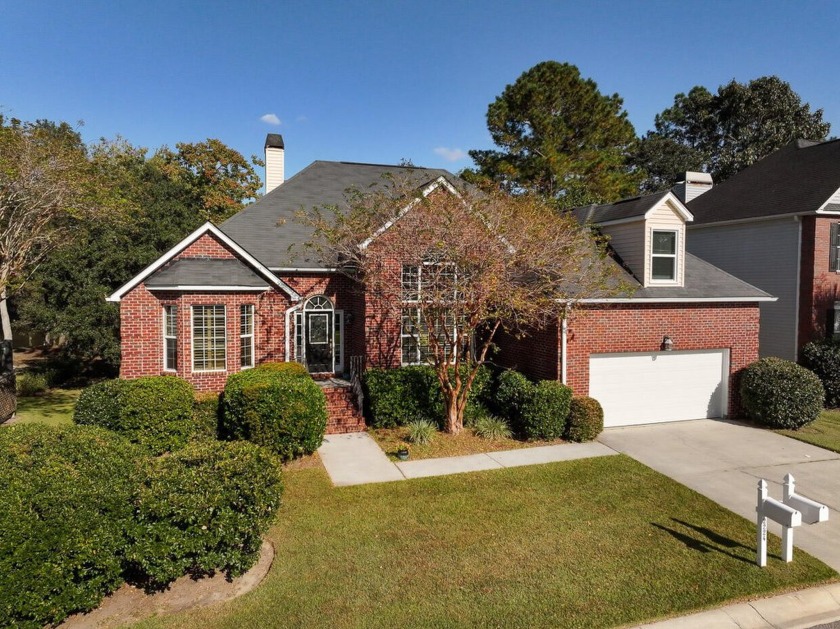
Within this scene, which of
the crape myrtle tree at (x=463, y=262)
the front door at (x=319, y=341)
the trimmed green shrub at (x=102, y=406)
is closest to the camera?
the trimmed green shrub at (x=102, y=406)

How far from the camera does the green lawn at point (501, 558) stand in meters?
6.16

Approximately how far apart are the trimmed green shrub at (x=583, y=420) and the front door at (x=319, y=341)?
295 inches

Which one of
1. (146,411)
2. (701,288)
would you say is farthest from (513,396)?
(146,411)

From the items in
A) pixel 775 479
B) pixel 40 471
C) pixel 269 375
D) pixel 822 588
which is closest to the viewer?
pixel 40 471

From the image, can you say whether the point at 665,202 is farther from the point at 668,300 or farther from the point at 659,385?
the point at 659,385

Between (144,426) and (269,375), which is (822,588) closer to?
(269,375)

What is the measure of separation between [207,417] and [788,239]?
18650 mm

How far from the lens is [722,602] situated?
21.0 feet

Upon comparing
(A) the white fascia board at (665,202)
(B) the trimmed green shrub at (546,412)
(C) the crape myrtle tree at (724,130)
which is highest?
(C) the crape myrtle tree at (724,130)

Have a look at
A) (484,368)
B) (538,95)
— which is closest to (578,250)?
(484,368)

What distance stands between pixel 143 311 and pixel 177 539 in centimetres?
900

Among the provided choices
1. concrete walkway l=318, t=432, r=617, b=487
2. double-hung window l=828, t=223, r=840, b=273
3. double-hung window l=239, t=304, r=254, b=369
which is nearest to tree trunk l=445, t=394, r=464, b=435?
concrete walkway l=318, t=432, r=617, b=487

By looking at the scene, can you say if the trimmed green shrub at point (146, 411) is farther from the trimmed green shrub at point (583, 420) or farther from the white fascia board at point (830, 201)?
the white fascia board at point (830, 201)

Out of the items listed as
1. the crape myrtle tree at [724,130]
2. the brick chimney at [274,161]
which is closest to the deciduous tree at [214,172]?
the brick chimney at [274,161]
